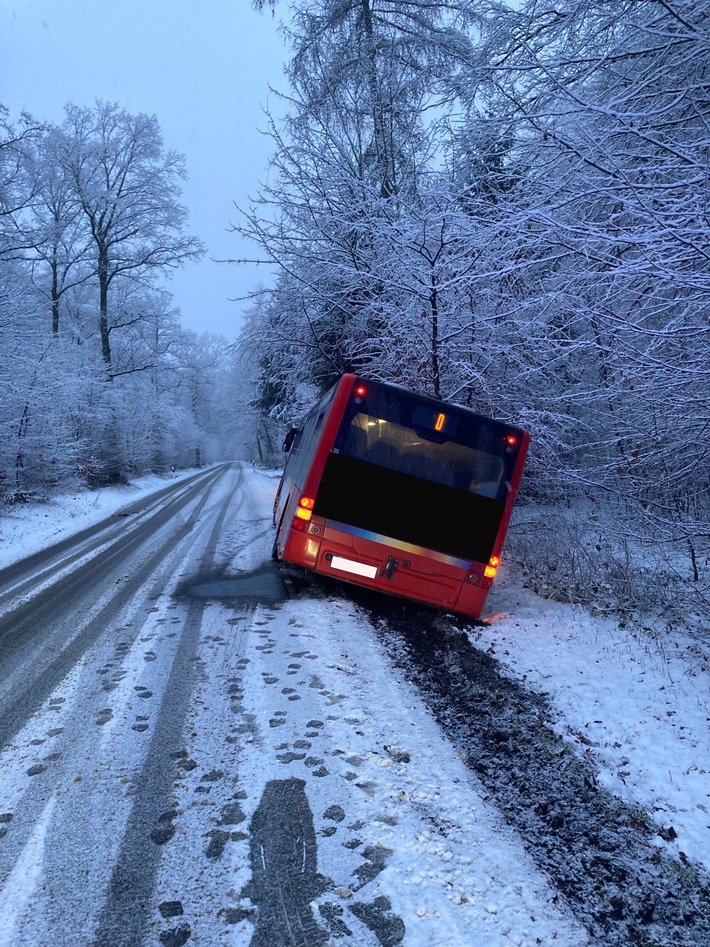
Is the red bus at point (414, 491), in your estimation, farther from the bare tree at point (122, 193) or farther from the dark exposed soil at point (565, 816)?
the bare tree at point (122, 193)

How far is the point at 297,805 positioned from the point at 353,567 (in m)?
3.64

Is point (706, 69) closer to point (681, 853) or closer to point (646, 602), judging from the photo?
point (646, 602)

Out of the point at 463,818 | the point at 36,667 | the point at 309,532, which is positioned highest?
the point at 309,532

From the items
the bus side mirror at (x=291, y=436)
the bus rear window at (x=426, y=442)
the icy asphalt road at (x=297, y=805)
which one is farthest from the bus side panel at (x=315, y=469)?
the bus side mirror at (x=291, y=436)

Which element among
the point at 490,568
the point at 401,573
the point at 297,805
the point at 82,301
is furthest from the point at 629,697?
the point at 82,301

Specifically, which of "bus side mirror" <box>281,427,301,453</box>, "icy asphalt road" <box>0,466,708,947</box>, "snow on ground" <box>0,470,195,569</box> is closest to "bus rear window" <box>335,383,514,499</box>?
"icy asphalt road" <box>0,466,708,947</box>

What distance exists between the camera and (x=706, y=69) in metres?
4.86

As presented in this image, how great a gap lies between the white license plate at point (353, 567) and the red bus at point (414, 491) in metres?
0.01

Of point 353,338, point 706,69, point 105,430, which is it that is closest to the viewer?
point 706,69

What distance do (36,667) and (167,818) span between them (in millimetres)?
2960

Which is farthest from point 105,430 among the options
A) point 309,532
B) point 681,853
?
point 681,853

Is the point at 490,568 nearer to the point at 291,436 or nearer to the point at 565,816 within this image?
the point at 565,816

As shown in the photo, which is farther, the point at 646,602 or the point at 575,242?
the point at 646,602

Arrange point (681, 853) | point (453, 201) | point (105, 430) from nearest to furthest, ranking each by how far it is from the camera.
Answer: point (681, 853)
point (453, 201)
point (105, 430)
